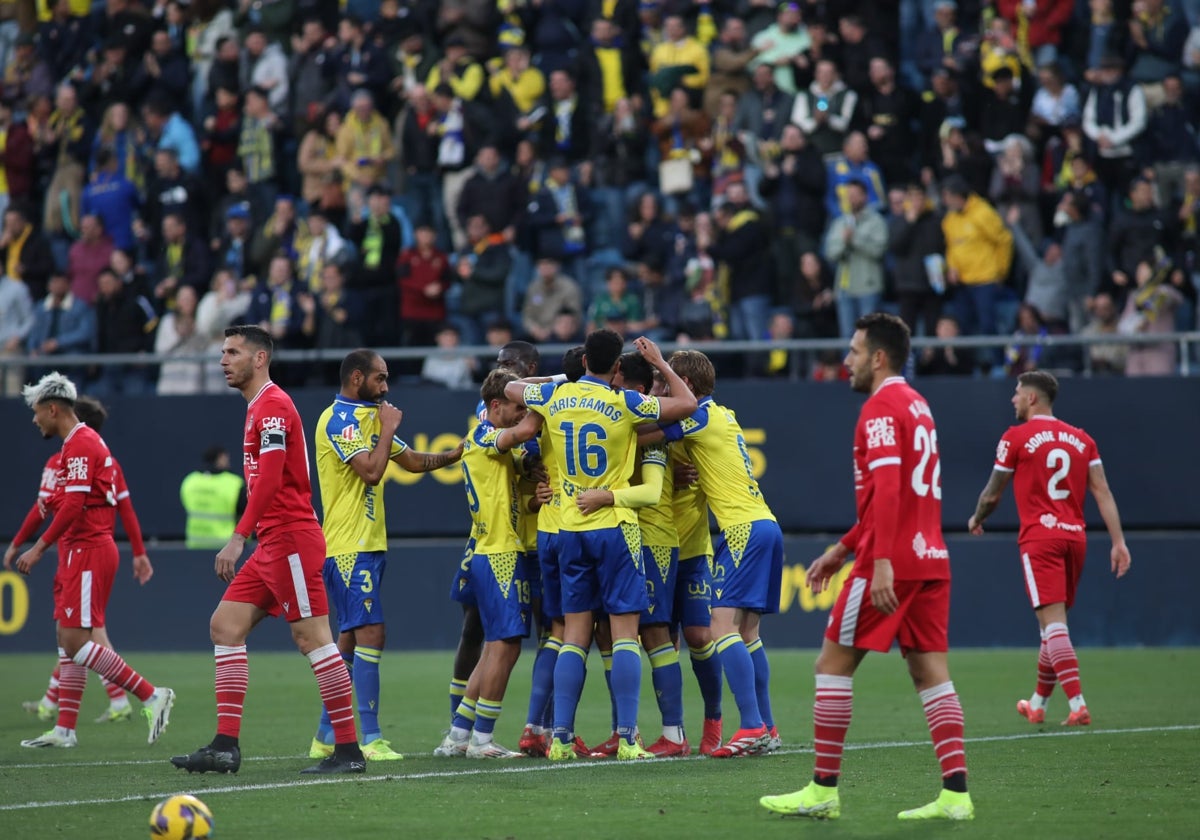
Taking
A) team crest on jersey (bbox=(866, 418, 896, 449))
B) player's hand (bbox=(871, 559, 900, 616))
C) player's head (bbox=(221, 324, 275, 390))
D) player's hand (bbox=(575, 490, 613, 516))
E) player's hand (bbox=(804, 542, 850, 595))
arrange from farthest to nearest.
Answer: player's hand (bbox=(575, 490, 613, 516)) → player's head (bbox=(221, 324, 275, 390)) → player's hand (bbox=(804, 542, 850, 595)) → team crest on jersey (bbox=(866, 418, 896, 449)) → player's hand (bbox=(871, 559, 900, 616))

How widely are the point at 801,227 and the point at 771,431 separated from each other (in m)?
2.50

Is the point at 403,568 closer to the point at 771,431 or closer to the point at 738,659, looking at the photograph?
the point at 771,431

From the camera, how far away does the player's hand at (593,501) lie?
921 centimetres

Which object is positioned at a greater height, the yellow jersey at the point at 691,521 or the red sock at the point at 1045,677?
the yellow jersey at the point at 691,521

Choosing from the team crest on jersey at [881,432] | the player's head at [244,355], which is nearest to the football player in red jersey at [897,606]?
the team crest on jersey at [881,432]

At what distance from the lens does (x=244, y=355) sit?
8.91 meters

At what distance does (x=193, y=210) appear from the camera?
2103 centimetres

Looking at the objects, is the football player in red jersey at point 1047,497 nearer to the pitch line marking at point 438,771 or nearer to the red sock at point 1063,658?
the red sock at point 1063,658

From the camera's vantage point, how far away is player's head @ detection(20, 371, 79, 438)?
1116cm

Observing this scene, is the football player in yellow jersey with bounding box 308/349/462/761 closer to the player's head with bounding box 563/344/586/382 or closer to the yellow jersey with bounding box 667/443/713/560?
the player's head with bounding box 563/344/586/382

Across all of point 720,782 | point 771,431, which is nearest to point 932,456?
point 720,782

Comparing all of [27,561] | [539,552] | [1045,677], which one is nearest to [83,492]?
[27,561]

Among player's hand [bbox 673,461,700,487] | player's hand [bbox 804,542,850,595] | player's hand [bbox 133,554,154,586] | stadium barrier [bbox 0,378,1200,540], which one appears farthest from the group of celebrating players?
stadium barrier [bbox 0,378,1200,540]

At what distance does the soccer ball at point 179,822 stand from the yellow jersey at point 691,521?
4.31m
